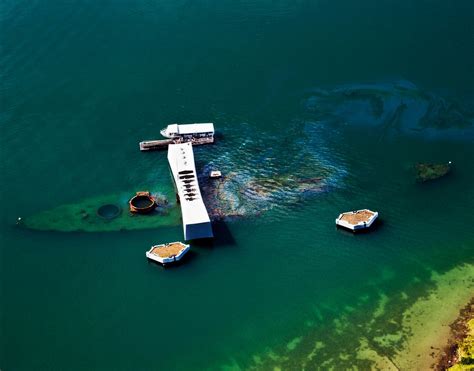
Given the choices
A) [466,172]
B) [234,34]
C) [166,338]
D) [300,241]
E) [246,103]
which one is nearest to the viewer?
[166,338]

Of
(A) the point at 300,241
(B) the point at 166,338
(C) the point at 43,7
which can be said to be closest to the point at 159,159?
(A) the point at 300,241

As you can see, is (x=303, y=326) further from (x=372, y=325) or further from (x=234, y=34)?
(x=234, y=34)

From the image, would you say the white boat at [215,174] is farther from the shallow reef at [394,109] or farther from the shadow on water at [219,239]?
the shallow reef at [394,109]

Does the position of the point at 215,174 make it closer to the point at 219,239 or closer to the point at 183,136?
the point at 183,136

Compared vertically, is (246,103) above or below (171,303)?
above

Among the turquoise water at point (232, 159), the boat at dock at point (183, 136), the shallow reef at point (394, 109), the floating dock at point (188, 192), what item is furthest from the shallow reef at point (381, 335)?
the boat at dock at point (183, 136)
